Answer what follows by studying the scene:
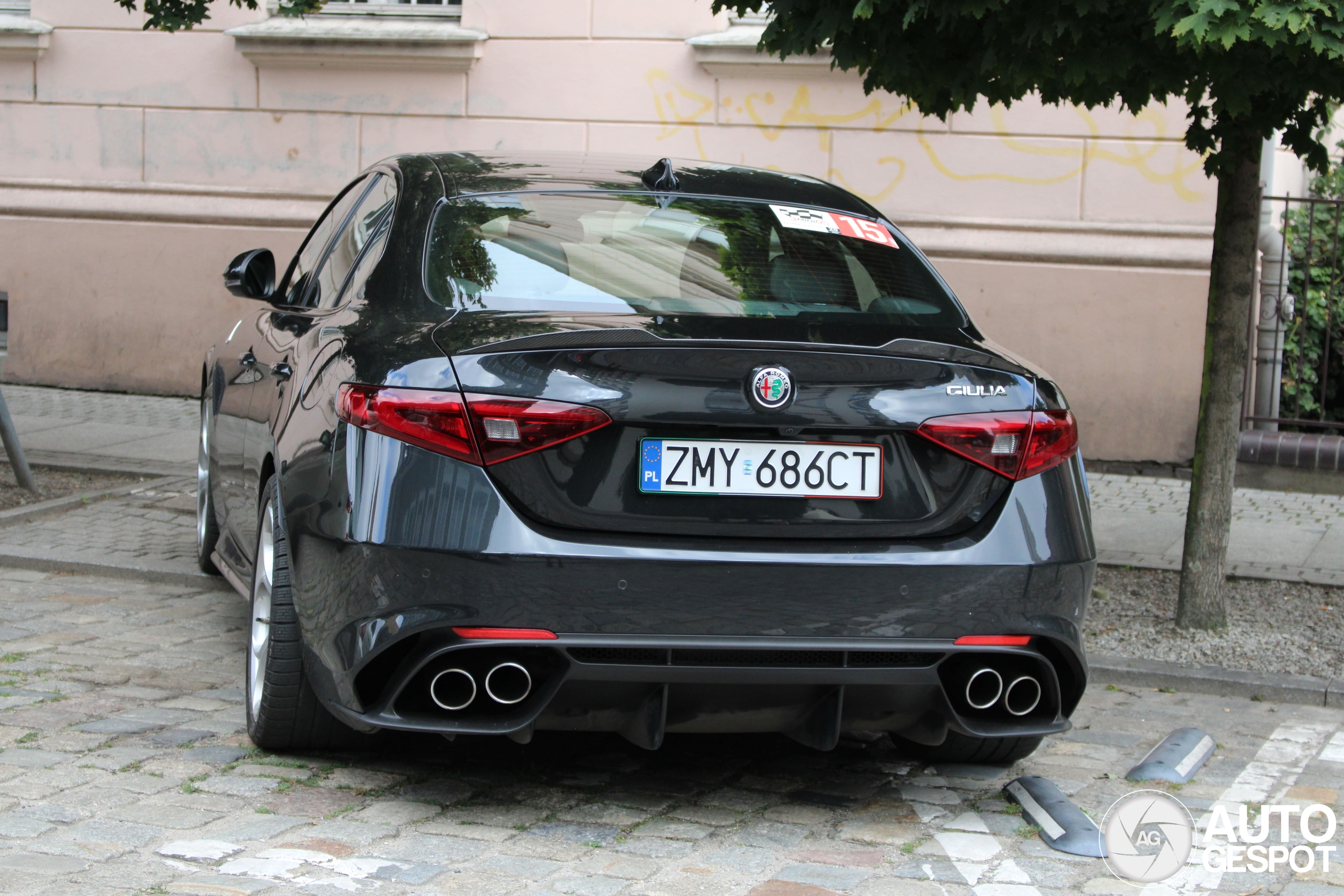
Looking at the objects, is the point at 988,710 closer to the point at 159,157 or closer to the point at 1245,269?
the point at 1245,269

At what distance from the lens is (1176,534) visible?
7727mm

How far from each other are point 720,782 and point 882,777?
1.46 feet

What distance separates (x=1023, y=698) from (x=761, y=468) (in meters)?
0.84

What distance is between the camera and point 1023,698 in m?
3.59

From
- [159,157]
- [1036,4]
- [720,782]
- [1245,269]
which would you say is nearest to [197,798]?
[720,782]

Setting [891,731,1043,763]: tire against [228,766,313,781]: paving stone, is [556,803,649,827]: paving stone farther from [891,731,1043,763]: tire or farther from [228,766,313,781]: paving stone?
[891,731,1043,763]: tire

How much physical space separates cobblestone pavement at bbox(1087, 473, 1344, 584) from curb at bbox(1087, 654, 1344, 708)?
1566 millimetres

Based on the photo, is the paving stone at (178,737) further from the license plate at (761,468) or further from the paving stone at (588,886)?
the license plate at (761,468)

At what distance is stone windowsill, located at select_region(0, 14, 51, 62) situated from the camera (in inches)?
452

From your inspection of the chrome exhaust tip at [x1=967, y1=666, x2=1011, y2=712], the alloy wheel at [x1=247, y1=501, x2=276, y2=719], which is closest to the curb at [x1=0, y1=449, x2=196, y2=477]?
the alloy wheel at [x1=247, y1=501, x2=276, y2=719]

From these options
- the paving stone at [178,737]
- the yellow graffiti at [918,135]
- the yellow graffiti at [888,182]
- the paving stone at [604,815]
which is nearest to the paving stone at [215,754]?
the paving stone at [178,737]

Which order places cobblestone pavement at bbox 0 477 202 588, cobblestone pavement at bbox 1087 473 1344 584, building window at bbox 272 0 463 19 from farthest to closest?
building window at bbox 272 0 463 19, cobblestone pavement at bbox 1087 473 1344 584, cobblestone pavement at bbox 0 477 202 588

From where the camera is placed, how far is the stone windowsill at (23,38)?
452 inches

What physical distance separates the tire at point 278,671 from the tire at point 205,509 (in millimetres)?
1511
